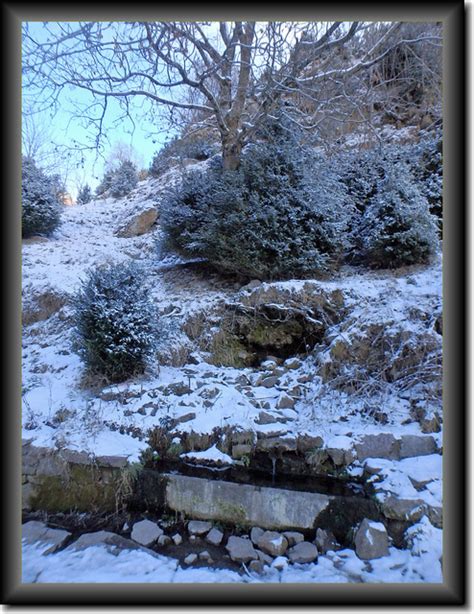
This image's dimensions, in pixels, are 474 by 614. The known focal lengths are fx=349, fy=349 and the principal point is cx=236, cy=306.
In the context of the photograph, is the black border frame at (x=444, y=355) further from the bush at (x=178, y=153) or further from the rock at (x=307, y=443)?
the bush at (x=178, y=153)

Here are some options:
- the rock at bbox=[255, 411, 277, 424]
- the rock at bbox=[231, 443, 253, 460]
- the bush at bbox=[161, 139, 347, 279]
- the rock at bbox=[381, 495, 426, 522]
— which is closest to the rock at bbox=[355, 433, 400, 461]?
the rock at bbox=[381, 495, 426, 522]

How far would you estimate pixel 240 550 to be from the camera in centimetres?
191

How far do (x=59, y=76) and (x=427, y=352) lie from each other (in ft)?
15.8

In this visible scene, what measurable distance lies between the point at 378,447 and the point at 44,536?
2150mm

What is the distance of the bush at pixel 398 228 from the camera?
13.9 feet

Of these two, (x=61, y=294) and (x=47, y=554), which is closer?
(x=47, y=554)

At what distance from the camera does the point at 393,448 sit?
7.72ft

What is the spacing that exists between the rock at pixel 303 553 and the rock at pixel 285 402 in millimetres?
1021

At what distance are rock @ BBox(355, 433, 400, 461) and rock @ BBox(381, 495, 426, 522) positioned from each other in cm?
35

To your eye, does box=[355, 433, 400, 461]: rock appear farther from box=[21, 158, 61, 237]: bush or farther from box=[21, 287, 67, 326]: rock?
box=[21, 158, 61, 237]: bush

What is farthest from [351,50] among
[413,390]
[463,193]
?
[413,390]

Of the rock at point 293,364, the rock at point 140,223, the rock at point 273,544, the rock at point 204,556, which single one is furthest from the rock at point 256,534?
the rock at point 140,223

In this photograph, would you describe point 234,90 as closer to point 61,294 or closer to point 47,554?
point 61,294

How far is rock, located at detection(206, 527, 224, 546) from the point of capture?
1995 millimetres
